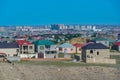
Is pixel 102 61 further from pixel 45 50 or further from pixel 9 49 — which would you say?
pixel 9 49

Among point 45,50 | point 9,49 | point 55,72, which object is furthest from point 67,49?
point 55,72

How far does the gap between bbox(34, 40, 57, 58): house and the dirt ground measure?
10.9 m

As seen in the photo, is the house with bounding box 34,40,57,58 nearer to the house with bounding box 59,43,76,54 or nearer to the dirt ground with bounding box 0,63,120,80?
the house with bounding box 59,43,76,54

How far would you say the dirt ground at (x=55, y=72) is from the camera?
80.4 feet

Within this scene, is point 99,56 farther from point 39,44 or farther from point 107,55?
point 39,44

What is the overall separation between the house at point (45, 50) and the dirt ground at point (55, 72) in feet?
35.8

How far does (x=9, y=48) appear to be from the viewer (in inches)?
1566

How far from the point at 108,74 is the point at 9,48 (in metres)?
15.1

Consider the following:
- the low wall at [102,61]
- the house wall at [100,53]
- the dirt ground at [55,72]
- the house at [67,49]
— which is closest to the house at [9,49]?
the house wall at [100,53]

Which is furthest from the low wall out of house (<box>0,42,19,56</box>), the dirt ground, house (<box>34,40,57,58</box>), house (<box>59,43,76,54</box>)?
house (<box>59,43,76,54</box>)

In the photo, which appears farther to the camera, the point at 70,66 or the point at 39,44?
the point at 39,44

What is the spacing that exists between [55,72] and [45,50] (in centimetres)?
1519

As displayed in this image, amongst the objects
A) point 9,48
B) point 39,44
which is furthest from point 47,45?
point 9,48

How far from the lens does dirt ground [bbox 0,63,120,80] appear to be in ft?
80.4
